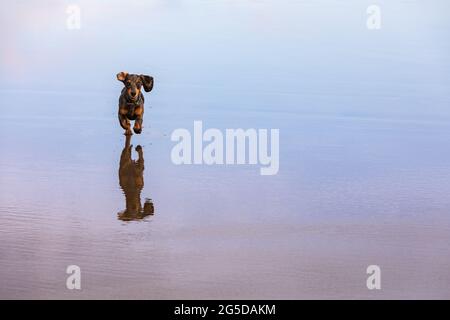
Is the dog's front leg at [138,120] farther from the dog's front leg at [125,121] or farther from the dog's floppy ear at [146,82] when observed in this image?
the dog's floppy ear at [146,82]

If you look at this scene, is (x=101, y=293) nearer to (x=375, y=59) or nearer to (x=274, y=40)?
(x=375, y=59)

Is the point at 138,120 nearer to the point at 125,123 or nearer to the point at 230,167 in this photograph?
the point at 125,123

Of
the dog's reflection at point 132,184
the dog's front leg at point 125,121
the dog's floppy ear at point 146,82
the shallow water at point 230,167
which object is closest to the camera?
the shallow water at point 230,167

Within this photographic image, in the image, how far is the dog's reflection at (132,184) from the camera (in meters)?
6.91

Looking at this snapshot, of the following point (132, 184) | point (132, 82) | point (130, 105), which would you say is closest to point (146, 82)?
point (132, 82)

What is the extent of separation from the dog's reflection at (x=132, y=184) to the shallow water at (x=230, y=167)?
0.02 metres

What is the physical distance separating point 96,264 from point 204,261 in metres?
0.51

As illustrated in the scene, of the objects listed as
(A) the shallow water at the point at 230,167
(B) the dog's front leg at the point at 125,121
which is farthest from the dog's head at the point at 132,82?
(A) the shallow water at the point at 230,167

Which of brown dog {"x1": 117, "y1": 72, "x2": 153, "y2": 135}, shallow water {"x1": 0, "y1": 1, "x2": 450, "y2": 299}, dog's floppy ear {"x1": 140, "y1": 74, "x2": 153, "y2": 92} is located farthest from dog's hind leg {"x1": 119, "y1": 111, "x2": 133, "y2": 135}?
dog's floppy ear {"x1": 140, "y1": 74, "x2": 153, "y2": 92}

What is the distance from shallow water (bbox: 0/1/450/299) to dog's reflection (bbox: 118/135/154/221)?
0.07ft

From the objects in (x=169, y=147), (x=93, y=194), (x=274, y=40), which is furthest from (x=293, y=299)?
(x=274, y=40)

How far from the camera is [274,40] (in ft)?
40.6

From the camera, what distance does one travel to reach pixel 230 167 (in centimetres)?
791

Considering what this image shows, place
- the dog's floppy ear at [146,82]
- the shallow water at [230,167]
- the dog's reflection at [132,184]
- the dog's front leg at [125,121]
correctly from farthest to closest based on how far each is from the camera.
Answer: the dog's floppy ear at [146,82], the dog's front leg at [125,121], the dog's reflection at [132,184], the shallow water at [230,167]
